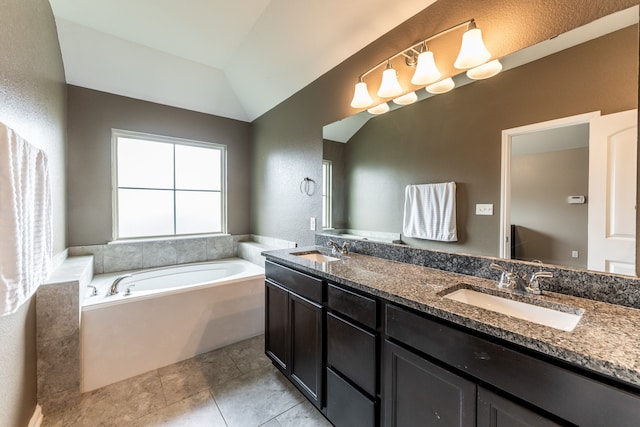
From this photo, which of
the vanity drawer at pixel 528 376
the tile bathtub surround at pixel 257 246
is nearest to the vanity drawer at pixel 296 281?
the vanity drawer at pixel 528 376

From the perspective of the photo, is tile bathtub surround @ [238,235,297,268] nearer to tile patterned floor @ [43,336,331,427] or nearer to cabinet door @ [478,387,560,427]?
tile patterned floor @ [43,336,331,427]

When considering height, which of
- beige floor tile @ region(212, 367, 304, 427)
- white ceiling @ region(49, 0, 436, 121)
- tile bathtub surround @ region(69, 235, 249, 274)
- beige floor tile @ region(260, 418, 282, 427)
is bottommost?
beige floor tile @ region(212, 367, 304, 427)

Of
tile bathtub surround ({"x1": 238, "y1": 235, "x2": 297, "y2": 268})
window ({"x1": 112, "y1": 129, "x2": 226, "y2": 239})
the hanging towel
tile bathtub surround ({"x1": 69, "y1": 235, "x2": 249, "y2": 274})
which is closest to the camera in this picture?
the hanging towel

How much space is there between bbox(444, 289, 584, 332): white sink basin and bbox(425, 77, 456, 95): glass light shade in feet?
3.73

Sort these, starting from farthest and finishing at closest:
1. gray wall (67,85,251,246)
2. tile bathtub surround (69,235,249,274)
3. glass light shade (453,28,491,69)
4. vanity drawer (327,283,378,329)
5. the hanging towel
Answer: tile bathtub surround (69,235,249,274)
gray wall (67,85,251,246)
glass light shade (453,28,491,69)
vanity drawer (327,283,378,329)
the hanging towel

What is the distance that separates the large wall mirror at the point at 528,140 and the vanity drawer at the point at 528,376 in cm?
63

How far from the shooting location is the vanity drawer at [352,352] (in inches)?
47.3

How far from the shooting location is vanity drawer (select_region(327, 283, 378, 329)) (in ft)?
3.90

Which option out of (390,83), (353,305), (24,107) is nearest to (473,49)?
(390,83)

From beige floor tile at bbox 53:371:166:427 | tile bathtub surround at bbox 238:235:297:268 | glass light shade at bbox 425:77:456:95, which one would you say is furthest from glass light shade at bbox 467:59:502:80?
→ beige floor tile at bbox 53:371:166:427

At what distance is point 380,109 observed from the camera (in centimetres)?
190

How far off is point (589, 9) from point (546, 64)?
220mm

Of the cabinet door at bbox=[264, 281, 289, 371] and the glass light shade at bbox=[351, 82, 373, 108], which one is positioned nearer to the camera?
the cabinet door at bbox=[264, 281, 289, 371]

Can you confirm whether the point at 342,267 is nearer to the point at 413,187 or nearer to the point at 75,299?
the point at 413,187
